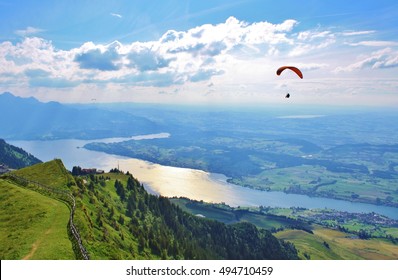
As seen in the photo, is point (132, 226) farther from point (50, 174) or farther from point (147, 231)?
point (50, 174)

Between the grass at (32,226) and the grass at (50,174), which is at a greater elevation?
the grass at (50,174)

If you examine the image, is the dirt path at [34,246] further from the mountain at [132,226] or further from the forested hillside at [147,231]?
the forested hillside at [147,231]

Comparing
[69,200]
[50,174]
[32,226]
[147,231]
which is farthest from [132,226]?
[32,226]

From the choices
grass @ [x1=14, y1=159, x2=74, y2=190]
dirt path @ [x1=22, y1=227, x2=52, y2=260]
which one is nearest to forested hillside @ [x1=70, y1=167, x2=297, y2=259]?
grass @ [x1=14, y1=159, x2=74, y2=190]

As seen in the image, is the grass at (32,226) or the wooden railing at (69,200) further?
the wooden railing at (69,200)

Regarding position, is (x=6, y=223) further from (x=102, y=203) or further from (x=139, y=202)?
(x=139, y=202)

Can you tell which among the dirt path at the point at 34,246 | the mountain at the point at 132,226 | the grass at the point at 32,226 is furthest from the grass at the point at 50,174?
the dirt path at the point at 34,246

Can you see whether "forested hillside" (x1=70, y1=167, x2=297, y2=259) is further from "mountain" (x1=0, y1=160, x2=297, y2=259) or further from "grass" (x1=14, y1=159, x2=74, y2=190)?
"grass" (x1=14, y1=159, x2=74, y2=190)
